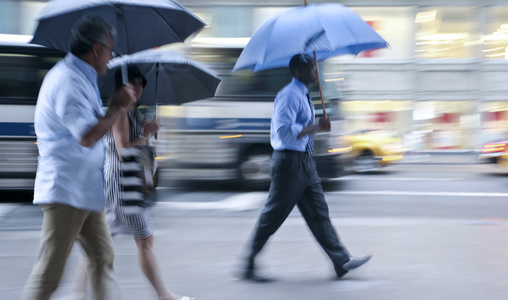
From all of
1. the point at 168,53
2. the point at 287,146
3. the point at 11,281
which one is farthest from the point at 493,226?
the point at 11,281

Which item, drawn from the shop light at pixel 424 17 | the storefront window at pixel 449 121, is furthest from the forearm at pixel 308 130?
the shop light at pixel 424 17

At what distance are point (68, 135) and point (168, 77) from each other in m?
1.71

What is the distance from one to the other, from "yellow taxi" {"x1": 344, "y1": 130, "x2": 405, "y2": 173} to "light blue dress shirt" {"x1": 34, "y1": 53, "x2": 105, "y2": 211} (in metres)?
11.5

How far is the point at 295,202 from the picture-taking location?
4.96 m

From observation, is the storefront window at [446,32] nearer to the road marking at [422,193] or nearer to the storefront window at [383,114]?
the storefront window at [383,114]

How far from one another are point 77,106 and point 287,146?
2177 millimetres

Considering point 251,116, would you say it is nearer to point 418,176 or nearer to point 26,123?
point 26,123

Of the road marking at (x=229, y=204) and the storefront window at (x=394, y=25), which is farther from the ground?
the storefront window at (x=394, y=25)

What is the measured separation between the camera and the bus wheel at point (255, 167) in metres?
11.0

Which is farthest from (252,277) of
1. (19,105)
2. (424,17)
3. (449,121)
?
(424,17)

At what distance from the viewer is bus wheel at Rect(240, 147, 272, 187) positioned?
432 inches

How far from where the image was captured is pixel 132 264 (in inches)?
225

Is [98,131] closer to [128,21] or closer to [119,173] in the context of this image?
[119,173]

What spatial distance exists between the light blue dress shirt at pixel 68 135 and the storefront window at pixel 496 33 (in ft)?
72.0
